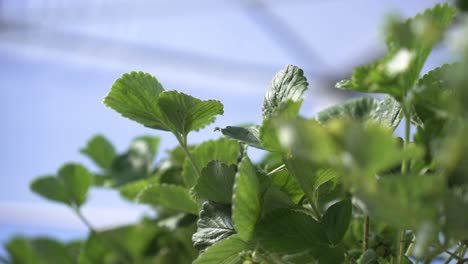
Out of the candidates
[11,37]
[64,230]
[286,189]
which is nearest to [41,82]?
[11,37]

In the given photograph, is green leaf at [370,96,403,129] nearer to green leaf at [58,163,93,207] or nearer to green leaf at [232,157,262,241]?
green leaf at [232,157,262,241]

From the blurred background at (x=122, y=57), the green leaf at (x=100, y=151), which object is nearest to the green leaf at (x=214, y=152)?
the green leaf at (x=100, y=151)

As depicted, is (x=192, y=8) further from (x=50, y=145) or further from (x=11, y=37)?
(x=50, y=145)

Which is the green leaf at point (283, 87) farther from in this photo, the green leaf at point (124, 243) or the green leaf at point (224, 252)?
the green leaf at point (124, 243)

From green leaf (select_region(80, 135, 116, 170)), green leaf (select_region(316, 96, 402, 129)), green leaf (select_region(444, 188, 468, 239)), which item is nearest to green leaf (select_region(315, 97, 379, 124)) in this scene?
green leaf (select_region(316, 96, 402, 129))

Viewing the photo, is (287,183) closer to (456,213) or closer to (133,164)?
(456,213)

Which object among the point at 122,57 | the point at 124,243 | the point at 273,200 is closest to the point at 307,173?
the point at 273,200
